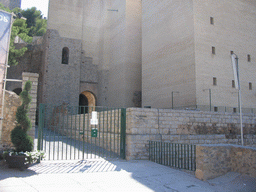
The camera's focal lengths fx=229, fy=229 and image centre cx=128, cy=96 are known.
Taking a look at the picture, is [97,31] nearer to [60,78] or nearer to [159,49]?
[60,78]

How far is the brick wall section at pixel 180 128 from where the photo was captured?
344 inches

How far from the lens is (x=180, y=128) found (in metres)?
10.4

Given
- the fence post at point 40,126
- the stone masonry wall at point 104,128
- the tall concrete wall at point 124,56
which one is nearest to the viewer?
the fence post at point 40,126

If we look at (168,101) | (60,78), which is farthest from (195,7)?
(60,78)

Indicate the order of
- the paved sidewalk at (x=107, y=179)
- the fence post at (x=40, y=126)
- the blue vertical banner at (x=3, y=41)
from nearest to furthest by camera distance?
1. the paved sidewalk at (x=107, y=179)
2. the blue vertical banner at (x=3, y=41)
3. the fence post at (x=40, y=126)

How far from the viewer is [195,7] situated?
1705 cm

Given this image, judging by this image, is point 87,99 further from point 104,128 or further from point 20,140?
point 20,140

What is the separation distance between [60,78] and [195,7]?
15.2m

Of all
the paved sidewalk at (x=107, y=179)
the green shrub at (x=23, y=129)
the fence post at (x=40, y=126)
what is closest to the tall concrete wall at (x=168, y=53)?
the paved sidewalk at (x=107, y=179)

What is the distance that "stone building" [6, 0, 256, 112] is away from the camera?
17094mm

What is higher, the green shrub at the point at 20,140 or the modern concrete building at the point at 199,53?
the modern concrete building at the point at 199,53

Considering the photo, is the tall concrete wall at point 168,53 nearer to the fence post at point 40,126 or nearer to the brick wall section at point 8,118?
the fence post at point 40,126

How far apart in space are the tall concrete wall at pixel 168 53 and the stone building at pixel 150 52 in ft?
0.25

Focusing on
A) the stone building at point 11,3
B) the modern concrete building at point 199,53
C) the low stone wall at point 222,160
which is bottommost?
the low stone wall at point 222,160
